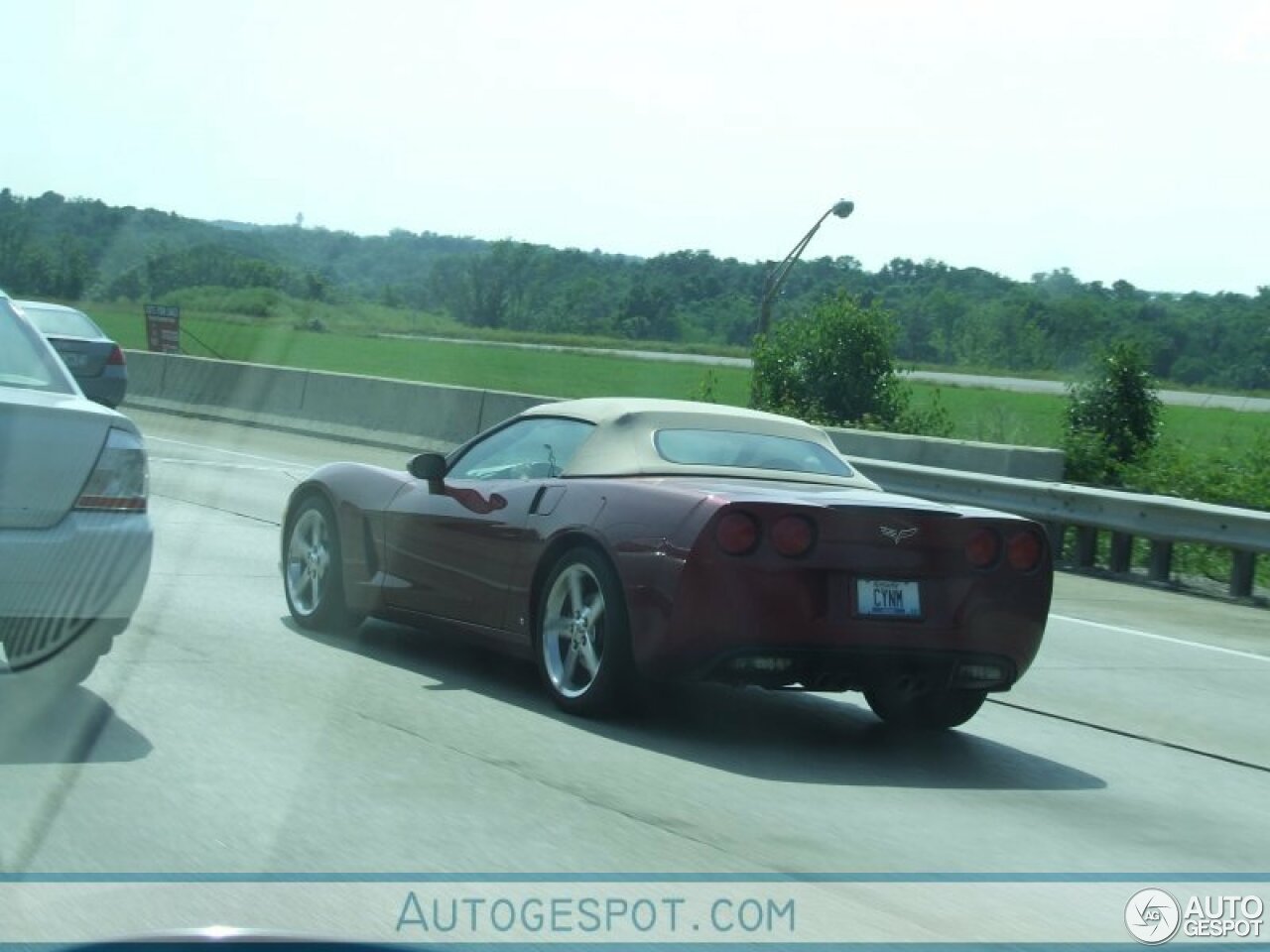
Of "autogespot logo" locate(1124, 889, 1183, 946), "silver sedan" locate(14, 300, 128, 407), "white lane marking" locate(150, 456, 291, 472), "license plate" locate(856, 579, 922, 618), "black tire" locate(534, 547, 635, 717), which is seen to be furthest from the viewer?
"silver sedan" locate(14, 300, 128, 407)

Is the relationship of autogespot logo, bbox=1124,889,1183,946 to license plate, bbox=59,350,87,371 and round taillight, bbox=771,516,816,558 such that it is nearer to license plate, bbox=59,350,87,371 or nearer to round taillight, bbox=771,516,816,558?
round taillight, bbox=771,516,816,558

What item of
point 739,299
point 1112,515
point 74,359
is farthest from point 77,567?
point 739,299

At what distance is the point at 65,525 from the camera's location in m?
6.87

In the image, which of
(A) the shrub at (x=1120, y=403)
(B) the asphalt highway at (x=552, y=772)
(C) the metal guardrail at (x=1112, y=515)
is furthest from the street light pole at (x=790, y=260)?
(B) the asphalt highway at (x=552, y=772)

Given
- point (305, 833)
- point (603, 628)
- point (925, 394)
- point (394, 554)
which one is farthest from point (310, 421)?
point (925, 394)

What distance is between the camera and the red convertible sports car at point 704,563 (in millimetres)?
7078

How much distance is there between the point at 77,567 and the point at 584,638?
1991mm

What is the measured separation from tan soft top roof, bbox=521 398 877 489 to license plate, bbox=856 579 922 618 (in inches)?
34.3

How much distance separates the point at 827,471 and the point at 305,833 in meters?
3.37

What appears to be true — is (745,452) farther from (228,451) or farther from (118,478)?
(228,451)

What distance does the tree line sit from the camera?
70.6m

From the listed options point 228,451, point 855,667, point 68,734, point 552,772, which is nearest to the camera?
Answer: point 552,772

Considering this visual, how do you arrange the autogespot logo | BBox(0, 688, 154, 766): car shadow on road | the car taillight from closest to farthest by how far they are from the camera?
1. the autogespot logo
2. BBox(0, 688, 154, 766): car shadow on road
3. the car taillight

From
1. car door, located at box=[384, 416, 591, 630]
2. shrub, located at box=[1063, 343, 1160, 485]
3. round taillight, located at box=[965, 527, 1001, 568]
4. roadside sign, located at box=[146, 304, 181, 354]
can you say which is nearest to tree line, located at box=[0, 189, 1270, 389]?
roadside sign, located at box=[146, 304, 181, 354]
